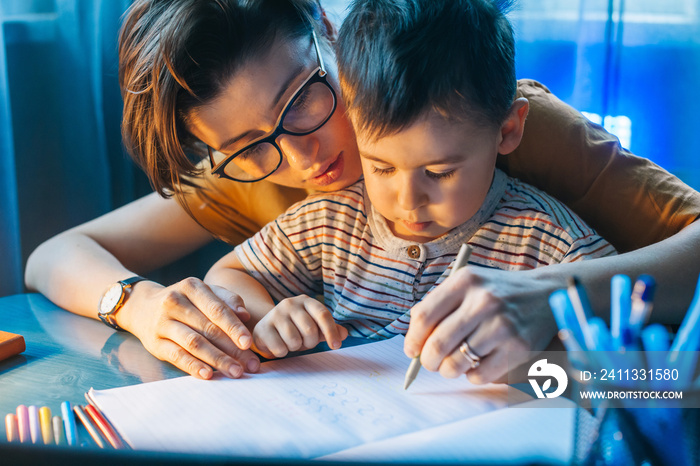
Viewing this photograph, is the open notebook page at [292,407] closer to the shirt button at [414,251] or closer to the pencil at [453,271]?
the pencil at [453,271]

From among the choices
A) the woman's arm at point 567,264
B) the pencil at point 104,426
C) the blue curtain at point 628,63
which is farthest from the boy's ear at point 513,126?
the blue curtain at point 628,63

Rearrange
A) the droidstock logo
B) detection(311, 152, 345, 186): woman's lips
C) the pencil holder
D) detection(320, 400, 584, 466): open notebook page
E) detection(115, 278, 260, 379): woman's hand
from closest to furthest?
the pencil holder → detection(320, 400, 584, 466): open notebook page → the droidstock logo → detection(115, 278, 260, 379): woman's hand → detection(311, 152, 345, 186): woman's lips

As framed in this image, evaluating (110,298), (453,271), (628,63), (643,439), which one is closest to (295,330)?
(453,271)

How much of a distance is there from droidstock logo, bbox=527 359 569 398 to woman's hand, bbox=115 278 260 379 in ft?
1.05

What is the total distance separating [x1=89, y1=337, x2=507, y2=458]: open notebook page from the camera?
22.2 inches

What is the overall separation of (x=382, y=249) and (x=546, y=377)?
37 centimetres

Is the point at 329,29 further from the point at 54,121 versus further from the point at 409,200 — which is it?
the point at 54,121

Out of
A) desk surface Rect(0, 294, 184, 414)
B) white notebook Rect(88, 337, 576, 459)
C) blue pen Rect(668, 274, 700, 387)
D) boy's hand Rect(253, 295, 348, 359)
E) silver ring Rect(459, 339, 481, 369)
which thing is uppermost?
blue pen Rect(668, 274, 700, 387)

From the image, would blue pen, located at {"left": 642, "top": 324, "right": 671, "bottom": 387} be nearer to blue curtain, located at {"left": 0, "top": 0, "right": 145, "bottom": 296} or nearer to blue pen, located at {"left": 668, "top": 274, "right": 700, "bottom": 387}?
blue pen, located at {"left": 668, "top": 274, "right": 700, "bottom": 387}

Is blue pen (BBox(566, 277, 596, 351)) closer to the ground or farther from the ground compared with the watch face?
farther from the ground

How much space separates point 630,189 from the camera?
84 cm

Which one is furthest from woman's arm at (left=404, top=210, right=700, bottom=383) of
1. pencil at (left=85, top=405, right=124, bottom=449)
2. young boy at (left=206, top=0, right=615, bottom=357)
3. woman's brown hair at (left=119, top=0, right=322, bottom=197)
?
woman's brown hair at (left=119, top=0, right=322, bottom=197)

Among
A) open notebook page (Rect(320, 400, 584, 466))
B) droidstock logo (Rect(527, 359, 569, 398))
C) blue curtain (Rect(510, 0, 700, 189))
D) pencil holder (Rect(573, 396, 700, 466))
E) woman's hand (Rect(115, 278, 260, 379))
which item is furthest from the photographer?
blue curtain (Rect(510, 0, 700, 189))

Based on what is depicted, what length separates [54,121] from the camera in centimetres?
151
